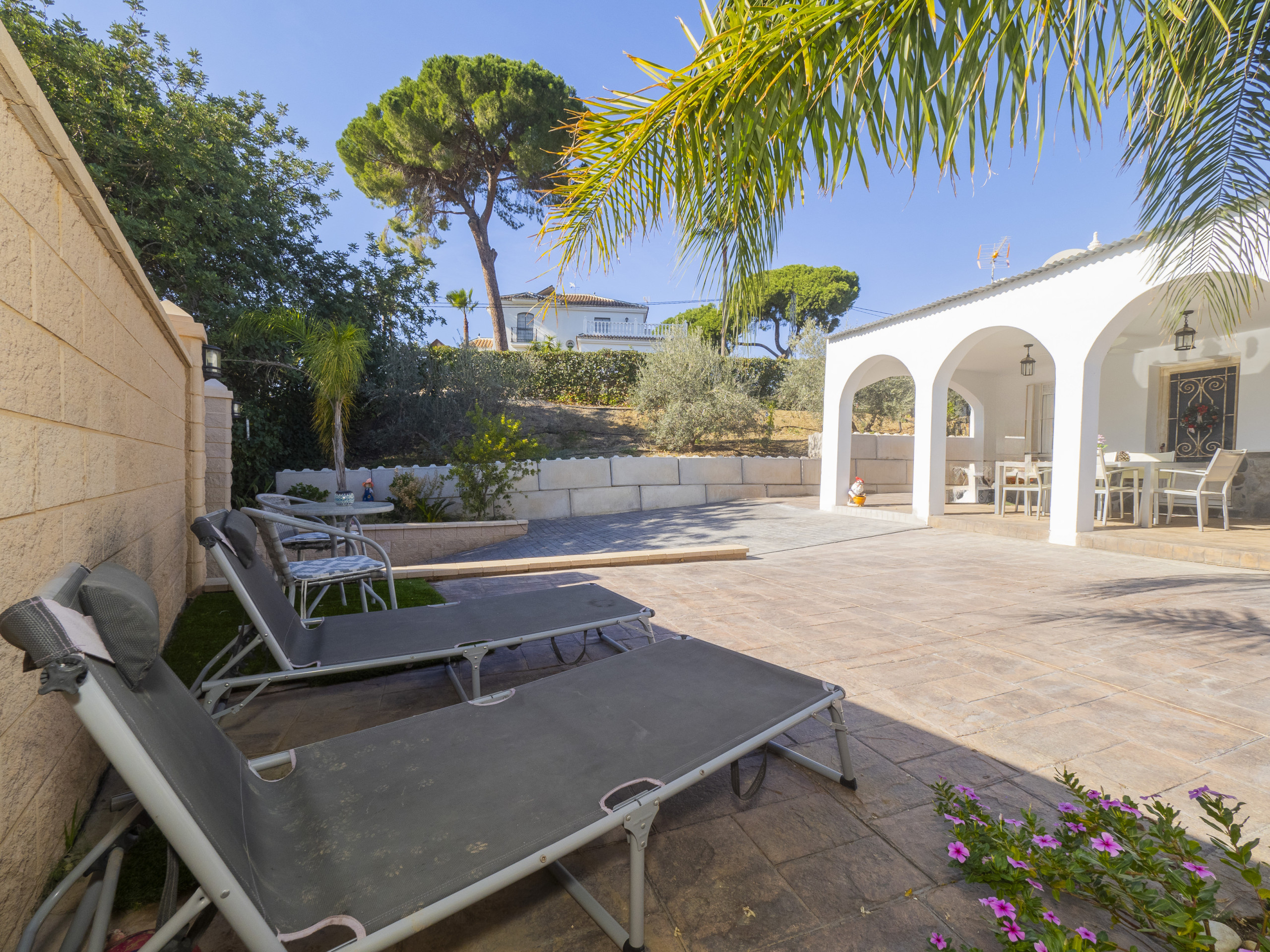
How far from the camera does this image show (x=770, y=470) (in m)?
12.2

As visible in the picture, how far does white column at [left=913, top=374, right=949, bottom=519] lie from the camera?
890cm

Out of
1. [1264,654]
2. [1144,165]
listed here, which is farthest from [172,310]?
[1264,654]

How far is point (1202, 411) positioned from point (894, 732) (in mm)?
11379

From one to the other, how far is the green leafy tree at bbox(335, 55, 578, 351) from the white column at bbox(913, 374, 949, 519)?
1213 centimetres

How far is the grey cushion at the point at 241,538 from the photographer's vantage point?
2.36 meters

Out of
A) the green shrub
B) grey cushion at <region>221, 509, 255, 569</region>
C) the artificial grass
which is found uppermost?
grey cushion at <region>221, 509, 255, 569</region>

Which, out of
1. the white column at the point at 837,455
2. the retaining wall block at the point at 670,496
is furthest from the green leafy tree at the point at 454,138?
the white column at the point at 837,455

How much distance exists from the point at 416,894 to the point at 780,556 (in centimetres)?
571

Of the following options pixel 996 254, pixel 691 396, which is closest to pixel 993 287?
pixel 996 254

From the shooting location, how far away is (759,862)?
5.37 feet

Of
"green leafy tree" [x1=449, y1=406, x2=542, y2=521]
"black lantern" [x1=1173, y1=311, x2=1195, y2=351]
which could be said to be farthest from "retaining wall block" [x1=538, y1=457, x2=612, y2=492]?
"black lantern" [x1=1173, y1=311, x2=1195, y2=351]

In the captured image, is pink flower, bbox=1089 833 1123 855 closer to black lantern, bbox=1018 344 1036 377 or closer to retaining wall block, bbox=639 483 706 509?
retaining wall block, bbox=639 483 706 509

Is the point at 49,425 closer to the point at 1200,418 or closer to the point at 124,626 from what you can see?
the point at 124,626

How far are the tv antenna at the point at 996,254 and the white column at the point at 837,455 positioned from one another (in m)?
3.31
